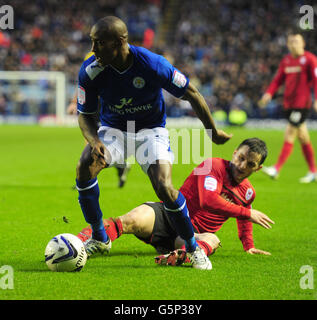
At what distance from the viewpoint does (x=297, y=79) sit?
11.2 m

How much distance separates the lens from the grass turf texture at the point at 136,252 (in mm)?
4023

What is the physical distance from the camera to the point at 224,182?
5.21 meters

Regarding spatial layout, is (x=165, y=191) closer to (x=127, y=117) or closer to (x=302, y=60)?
(x=127, y=117)

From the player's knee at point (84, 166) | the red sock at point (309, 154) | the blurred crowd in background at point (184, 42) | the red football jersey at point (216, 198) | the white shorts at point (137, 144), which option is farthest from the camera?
the blurred crowd in background at point (184, 42)

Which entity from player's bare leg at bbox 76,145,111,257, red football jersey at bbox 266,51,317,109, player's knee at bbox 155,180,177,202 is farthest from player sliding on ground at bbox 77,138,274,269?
red football jersey at bbox 266,51,317,109

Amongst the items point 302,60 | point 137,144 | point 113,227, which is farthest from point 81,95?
point 302,60

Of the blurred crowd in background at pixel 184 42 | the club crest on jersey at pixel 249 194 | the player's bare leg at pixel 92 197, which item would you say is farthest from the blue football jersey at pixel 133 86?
the blurred crowd in background at pixel 184 42

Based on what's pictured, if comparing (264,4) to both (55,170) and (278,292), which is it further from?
(278,292)

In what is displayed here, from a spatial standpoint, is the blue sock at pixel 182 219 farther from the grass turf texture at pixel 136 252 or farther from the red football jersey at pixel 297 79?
the red football jersey at pixel 297 79

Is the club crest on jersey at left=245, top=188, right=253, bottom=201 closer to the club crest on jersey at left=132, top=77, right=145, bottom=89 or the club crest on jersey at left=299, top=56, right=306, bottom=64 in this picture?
the club crest on jersey at left=132, top=77, right=145, bottom=89

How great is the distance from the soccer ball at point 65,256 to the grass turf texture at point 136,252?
8 centimetres

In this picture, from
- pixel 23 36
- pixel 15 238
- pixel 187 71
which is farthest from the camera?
pixel 23 36

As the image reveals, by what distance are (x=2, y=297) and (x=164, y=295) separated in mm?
1046

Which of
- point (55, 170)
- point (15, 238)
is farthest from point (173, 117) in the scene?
point (15, 238)
